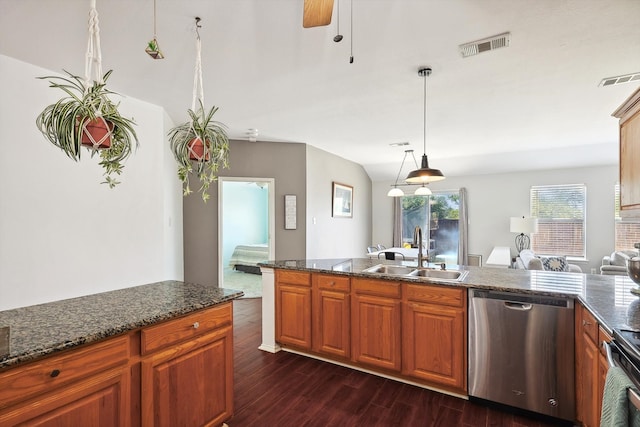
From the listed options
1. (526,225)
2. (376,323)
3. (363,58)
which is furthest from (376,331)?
(526,225)

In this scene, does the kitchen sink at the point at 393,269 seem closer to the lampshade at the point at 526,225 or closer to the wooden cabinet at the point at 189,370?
the wooden cabinet at the point at 189,370

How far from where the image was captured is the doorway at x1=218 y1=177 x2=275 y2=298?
21.7 feet

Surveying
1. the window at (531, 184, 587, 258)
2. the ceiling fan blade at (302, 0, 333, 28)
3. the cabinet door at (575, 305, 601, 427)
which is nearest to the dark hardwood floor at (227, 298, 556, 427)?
the cabinet door at (575, 305, 601, 427)

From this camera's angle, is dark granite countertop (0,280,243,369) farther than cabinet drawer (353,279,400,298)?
No

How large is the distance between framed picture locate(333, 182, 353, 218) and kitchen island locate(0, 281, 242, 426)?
14.6 ft

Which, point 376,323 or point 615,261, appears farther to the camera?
point 615,261

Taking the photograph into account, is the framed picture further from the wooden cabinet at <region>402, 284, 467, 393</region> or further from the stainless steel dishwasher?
the stainless steel dishwasher

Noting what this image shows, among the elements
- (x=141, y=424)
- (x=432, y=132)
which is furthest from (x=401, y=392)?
(x=432, y=132)

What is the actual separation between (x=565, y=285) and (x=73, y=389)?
288cm

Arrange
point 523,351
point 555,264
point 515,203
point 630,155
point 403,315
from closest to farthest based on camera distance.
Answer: point 630,155
point 523,351
point 403,315
point 555,264
point 515,203

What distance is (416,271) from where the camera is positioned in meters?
2.87

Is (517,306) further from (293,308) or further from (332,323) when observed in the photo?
(293,308)

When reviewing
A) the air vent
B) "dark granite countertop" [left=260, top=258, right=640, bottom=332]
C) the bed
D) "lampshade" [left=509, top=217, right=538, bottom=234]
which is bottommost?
the bed

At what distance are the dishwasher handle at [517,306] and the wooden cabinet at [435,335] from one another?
0.27 m
